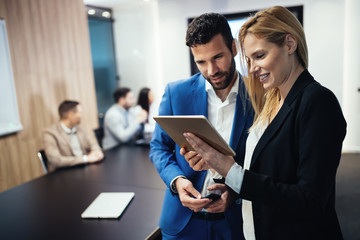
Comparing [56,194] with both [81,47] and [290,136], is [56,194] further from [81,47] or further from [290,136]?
[81,47]

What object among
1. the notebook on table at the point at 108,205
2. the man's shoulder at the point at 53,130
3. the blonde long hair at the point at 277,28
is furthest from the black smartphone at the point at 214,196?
the man's shoulder at the point at 53,130

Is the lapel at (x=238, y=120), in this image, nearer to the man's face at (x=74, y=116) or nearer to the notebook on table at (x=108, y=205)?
the notebook on table at (x=108, y=205)

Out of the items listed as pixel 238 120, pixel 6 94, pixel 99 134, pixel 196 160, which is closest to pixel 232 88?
pixel 238 120

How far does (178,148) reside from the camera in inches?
55.9

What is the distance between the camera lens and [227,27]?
1354 millimetres

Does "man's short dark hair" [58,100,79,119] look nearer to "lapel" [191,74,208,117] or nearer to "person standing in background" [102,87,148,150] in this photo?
"person standing in background" [102,87,148,150]

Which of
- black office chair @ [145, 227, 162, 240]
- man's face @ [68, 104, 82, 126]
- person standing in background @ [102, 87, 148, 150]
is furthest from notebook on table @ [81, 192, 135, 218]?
person standing in background @ [102, 87, 148, 150]

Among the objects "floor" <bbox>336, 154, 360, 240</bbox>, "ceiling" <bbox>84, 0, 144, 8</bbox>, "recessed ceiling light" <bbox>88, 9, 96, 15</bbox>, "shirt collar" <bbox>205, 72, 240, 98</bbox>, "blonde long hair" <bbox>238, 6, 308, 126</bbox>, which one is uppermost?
"ceiling" <bbox>84, 0, 144, 8</bbox>

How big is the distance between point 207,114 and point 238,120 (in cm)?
16

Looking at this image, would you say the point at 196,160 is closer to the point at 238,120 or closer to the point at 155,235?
the point at 238,120

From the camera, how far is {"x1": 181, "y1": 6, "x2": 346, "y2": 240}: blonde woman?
2.83 feet

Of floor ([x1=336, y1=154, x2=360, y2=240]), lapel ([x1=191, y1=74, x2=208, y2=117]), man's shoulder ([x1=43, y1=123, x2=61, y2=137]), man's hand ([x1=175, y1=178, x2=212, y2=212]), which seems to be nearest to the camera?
man's hand ([x1=175, y1=178, x2=212, y2=212])

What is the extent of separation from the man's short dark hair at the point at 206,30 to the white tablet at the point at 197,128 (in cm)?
43

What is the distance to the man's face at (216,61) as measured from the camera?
51.8 inches
